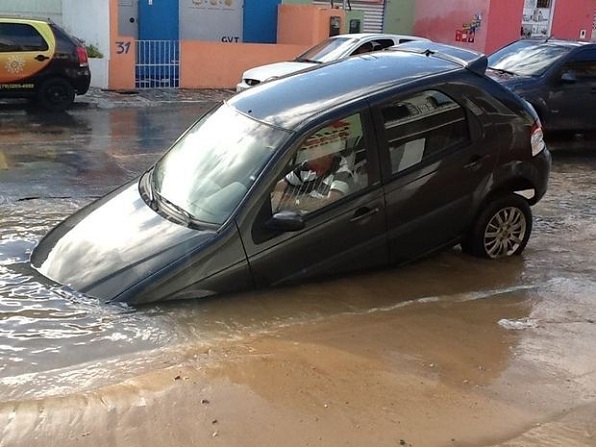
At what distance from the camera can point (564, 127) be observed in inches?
496

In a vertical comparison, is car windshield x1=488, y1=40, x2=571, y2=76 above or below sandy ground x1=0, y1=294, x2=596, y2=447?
above

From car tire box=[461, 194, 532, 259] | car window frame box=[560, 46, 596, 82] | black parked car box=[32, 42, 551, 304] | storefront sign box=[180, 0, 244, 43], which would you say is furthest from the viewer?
storefront sign box=[180, 0, 244, 43]

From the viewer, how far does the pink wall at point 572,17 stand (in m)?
24.2

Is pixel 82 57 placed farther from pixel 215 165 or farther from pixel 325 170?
pixel 325 170

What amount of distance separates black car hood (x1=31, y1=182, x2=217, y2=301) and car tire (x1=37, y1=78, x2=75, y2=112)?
9703 millimetres

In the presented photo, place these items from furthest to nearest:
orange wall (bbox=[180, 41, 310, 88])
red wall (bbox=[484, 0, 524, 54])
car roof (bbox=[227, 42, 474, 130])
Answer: red wall (bbox=[484, 0, 524, 54]), orange wall (bbox=[180, 41, 310, 88]), car roof (bbox=[227, 42, 474, 130])

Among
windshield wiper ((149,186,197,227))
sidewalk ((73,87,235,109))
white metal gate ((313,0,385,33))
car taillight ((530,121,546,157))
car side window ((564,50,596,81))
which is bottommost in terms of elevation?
sidewalk ((73,87,235,109))

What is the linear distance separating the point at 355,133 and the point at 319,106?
0.33 meters

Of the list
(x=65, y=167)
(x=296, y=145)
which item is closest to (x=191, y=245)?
(x=296, y=145)

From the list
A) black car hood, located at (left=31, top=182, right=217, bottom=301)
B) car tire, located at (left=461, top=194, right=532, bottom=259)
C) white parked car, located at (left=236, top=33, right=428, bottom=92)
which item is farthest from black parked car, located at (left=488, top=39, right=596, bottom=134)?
black car hood, located at (left=31, top=182, right=217, bottom=301)

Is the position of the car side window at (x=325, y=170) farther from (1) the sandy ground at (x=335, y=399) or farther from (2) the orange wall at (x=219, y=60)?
(2) the orange wall at (x=219, y=60)

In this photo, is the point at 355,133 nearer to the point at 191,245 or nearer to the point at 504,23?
the point at 191,245

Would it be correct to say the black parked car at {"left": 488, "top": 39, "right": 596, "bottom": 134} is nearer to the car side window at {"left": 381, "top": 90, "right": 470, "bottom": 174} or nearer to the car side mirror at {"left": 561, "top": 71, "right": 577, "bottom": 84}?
the car side mirror at {"left": 561, "top": 71, "right": 577, "bottom": 84}

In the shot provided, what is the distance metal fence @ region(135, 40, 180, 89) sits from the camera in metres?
18.3
